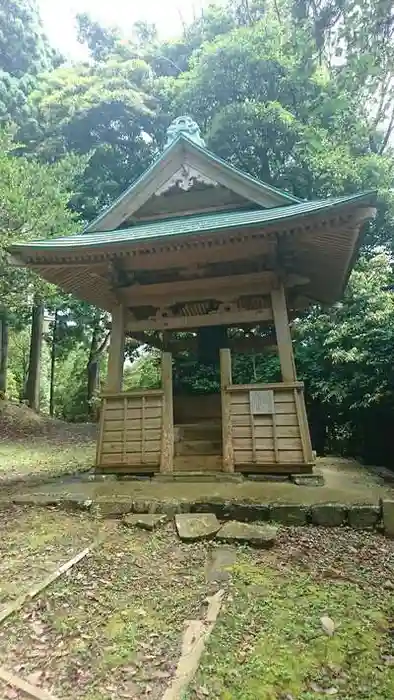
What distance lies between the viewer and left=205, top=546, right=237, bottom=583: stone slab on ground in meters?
3.55

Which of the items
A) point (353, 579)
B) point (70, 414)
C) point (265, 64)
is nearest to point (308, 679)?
point (353, 579)

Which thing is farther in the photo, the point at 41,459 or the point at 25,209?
the point at 25,209

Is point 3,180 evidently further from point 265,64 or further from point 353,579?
point 353,579

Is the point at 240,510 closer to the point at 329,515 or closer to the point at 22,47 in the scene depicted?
the point at 329,515

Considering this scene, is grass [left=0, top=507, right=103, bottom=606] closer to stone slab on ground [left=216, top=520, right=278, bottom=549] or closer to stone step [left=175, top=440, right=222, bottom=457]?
stone slab on ground [left=216, top=520, right=278, bottom=549]

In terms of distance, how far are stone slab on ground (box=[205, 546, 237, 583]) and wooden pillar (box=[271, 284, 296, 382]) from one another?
3.22 m

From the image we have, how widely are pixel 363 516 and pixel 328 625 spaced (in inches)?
80.9

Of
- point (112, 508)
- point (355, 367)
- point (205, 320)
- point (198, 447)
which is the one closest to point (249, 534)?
point (112, 508)

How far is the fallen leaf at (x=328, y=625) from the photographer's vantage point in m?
2.75

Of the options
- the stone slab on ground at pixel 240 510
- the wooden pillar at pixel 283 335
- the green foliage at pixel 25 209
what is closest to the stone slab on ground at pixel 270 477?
the wooden pillar at pixel 283 335

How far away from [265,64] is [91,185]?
8225mm

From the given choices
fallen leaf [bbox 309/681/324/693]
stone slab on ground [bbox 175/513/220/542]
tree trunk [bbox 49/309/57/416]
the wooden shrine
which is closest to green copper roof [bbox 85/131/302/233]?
the wooden shrine

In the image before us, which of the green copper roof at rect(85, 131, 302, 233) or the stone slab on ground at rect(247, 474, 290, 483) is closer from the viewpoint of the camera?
the stone slab on ground at rect(247, 474, 290, 483)

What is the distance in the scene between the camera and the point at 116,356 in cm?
762
